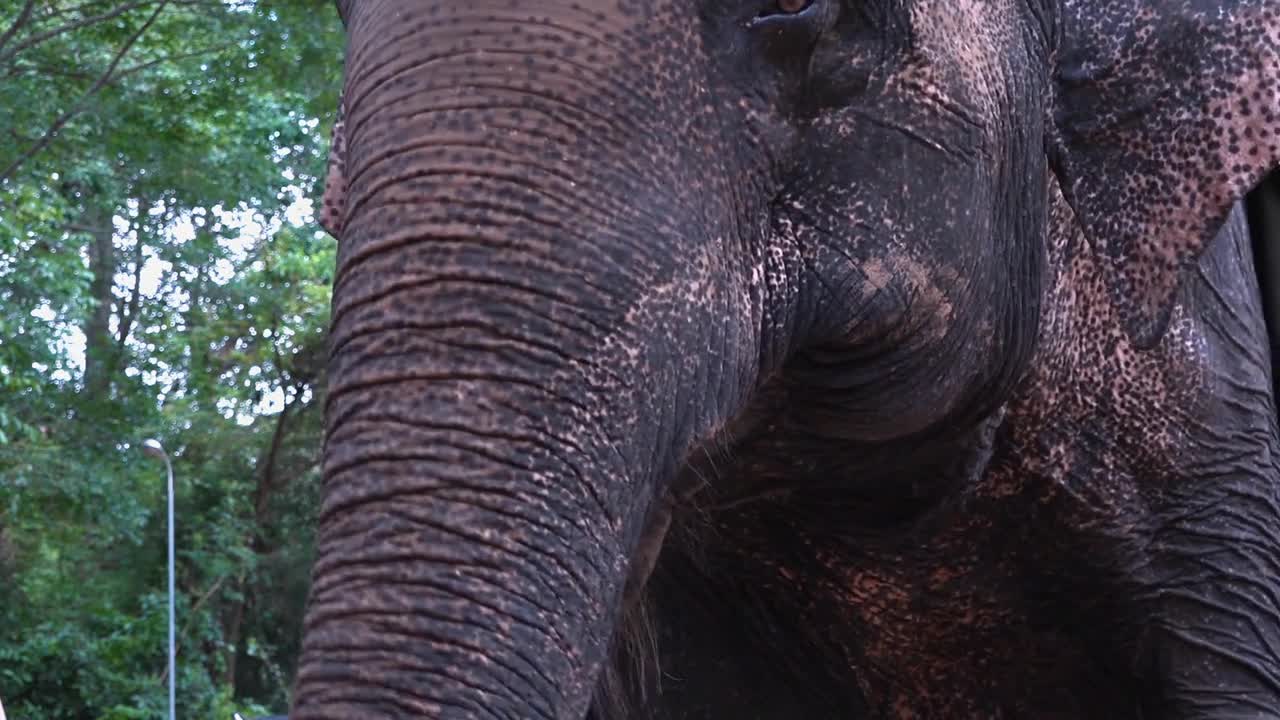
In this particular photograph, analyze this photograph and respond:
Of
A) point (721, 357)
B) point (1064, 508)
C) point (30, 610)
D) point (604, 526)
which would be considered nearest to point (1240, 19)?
point (1064, 508)

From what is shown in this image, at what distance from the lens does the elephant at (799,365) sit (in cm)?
257

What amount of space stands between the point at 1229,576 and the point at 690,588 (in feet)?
3.41

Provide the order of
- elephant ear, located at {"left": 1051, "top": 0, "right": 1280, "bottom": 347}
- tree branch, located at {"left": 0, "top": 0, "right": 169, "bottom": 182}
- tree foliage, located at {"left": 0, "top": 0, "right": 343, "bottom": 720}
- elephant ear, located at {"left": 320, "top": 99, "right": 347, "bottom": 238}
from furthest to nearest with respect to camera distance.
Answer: tree foliage, located at {"left": 0, "top": 0, "right": 343, "bottom": 720} < tree branch, located at {"left": 0, "top": 0, "right": 169, "bottom": 182} < elephant ear, located at {"left": 1051, "top": 0, "right": 1280, "bottom": 347} < elephant ear, located at {"left": 320, "top": 99, "right": 347, "bottom": 238}

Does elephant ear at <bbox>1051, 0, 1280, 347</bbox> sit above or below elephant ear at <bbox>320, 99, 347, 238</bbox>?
above

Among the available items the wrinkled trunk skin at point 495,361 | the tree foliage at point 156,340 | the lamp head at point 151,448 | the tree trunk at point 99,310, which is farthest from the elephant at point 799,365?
the lamp head at point 151,448

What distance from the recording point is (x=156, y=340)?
109 feet

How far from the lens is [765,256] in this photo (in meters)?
3.12

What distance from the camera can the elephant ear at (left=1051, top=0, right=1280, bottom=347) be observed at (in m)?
3.87

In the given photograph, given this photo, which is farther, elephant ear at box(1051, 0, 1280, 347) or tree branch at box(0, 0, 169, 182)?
tree branch at box(0, 0, 169, 182)

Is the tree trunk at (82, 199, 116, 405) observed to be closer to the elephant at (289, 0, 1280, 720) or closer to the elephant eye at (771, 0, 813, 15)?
the elephant at (289, 0, 1280, 720)

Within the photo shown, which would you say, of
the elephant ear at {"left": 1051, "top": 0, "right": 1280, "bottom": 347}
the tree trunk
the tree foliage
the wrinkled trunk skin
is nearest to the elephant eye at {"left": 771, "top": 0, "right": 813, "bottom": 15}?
the wrinkled trunk skin

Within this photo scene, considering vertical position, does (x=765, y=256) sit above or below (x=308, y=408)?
below

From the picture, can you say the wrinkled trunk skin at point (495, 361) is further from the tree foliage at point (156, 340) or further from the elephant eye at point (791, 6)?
the tree foliage at point (156, 340)

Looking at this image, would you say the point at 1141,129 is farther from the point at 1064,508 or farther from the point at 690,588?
the point at 690,588
